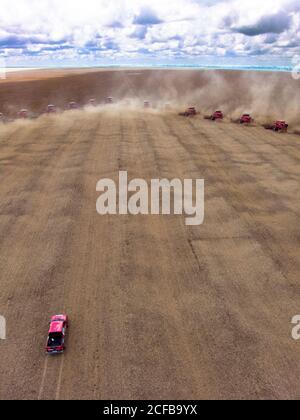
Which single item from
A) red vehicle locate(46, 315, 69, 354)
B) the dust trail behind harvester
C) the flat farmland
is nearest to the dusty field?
the flat farmland

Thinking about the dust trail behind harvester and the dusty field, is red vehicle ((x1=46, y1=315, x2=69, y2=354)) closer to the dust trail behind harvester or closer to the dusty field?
the dusty field

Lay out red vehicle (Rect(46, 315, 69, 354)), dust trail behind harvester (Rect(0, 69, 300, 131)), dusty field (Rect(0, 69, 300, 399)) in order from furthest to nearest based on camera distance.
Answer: dust trail behind harvester (Rect(0, 69, 300, 131))
red vehicle (Rect(46, 315, 69, 354))
dusty field (Rect(0, 69, 300, 399))

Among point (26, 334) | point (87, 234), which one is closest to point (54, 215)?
point (87, 234)

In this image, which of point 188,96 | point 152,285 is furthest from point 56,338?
point 188,96

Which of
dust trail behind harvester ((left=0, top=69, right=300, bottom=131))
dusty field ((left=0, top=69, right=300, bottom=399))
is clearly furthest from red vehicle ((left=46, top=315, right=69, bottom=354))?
dust trail behind harvester ((left=0, top=69, right=300, bottom=131))

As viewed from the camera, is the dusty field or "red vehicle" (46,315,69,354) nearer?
the dusty field

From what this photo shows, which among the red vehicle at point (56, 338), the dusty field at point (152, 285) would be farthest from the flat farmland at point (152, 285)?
the red vehicle at point (56, 338)

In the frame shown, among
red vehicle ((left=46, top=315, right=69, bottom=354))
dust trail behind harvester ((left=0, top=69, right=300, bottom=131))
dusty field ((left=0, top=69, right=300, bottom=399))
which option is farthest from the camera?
dust trail behind harvester ((left=0, top=69, right=300, bottom=131))

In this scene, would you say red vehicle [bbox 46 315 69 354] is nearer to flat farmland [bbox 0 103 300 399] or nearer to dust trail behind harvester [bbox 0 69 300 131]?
flat farmland [bbox 0 103 300 399]

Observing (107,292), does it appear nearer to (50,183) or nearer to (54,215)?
(54,215)
